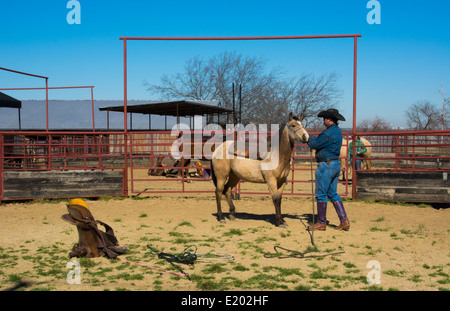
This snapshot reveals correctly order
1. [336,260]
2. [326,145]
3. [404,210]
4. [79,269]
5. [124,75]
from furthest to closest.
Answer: [124,75]
[404,210]
[326,145]
[336,260]
[79,269]

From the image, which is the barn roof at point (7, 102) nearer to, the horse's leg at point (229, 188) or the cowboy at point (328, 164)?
the horse's leg at point (229, 188)

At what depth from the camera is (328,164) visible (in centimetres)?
643

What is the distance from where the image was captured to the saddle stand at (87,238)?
16.2 feet

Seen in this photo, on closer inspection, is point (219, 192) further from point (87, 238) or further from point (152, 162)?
point (152, 162)

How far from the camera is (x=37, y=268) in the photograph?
4582mm

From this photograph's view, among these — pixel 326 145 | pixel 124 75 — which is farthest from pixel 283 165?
pixel 124 75

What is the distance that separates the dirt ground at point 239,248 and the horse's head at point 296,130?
1537mm

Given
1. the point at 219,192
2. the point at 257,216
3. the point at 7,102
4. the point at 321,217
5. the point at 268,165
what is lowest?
the point at 257,216

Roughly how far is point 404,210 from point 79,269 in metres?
6.75

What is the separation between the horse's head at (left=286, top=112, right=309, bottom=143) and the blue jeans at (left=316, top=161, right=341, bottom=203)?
21.8 inches

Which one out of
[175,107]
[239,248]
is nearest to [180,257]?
[239,248]

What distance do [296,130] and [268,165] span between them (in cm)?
85
